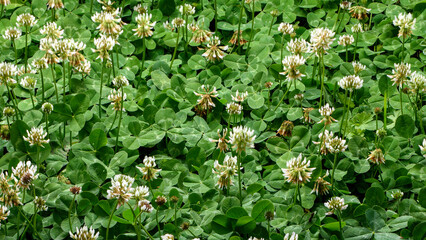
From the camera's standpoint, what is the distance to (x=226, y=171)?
2.65 m

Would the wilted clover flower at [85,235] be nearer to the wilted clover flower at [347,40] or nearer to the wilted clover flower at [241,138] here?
the wilted clover flower at [241,138]

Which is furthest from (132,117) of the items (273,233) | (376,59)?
(376,59)

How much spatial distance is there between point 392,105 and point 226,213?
4.18 feet

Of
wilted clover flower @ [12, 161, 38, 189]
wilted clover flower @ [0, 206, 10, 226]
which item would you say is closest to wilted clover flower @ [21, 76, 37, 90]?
wilted clover flower @ [12, 161, 38, 189]

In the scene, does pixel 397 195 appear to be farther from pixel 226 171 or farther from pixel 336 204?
pixel 226 171

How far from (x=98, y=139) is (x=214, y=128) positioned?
60 cm

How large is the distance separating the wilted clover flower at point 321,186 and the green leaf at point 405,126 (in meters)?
0.57

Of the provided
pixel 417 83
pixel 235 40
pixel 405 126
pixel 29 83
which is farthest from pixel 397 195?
pixel 29 83

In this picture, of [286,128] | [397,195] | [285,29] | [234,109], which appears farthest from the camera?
[285,29]

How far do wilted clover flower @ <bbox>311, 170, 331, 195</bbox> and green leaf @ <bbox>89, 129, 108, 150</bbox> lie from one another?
3.41 feet

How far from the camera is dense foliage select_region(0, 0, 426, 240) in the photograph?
260cm

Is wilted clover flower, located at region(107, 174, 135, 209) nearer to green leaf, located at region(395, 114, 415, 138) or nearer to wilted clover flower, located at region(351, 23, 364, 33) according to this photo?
green leaf, located at region(395, 114, 415, 138)

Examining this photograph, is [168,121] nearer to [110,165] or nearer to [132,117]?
[132,117]

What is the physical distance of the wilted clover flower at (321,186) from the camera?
8.95ft
